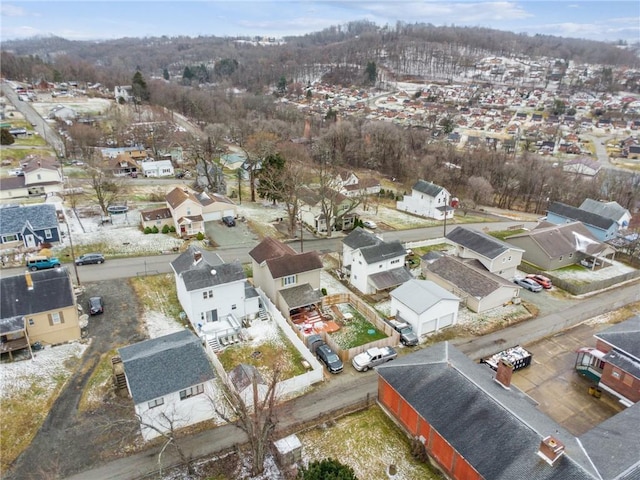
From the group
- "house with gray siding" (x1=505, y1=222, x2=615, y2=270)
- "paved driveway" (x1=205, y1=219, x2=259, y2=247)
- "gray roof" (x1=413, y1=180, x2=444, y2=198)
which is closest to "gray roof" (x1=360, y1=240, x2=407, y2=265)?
"paved driveway" (x1=205, y1=219, x2=259, y2=247)

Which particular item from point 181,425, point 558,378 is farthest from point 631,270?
point 181,425

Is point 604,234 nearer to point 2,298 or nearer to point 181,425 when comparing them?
point 181,425

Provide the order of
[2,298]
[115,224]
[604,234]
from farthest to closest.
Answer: [604,234]
[115,224]
[2,298]

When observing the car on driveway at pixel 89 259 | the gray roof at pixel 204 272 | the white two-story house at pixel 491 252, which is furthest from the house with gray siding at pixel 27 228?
the white two-story house at pixel 491 252

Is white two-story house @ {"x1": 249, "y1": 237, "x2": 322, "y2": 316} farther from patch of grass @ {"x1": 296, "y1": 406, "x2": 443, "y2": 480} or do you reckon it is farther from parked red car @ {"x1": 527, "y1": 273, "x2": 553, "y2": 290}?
parked red car @ {"x1": 527, "y1": 273, "x2": 553, "y2": 290}

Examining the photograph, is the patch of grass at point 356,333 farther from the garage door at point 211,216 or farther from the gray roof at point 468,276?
the garage door at point 211,216

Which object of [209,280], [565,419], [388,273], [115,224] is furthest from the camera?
[115,224]

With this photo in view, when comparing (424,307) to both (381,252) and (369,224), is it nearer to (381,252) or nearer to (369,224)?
(381,252)
